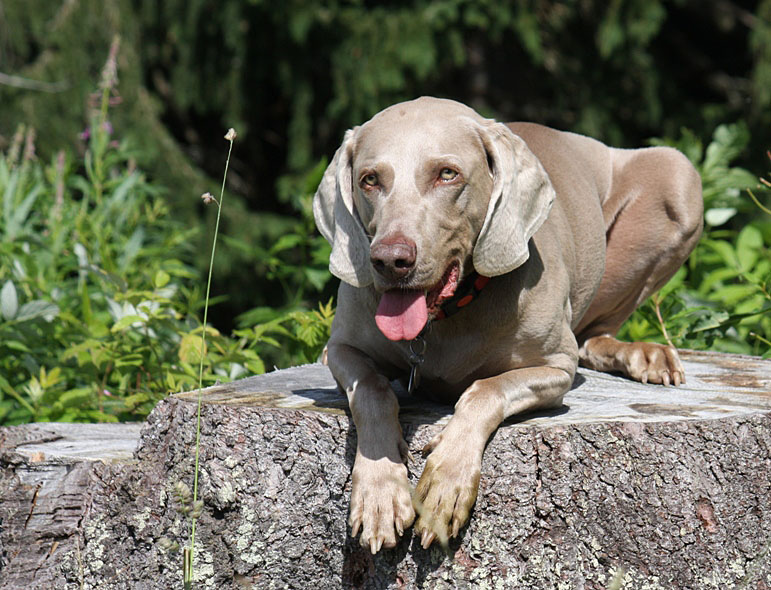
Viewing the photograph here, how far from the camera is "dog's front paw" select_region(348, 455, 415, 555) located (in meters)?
2.23

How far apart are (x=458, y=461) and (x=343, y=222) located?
0.78 metres

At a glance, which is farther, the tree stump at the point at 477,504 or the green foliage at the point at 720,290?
the green foliage at the point at 720,290

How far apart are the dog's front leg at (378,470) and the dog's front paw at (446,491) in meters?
0.05

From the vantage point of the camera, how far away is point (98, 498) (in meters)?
2.68

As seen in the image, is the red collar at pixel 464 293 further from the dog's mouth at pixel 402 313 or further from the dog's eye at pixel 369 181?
the dog's eye at pixel 369 181

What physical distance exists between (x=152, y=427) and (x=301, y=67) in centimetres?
438

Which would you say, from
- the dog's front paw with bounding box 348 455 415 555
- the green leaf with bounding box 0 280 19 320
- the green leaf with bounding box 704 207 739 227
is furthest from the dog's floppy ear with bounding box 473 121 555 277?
the green leaf with bounding box 704 207 739 227

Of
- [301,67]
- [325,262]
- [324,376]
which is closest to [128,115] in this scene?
[301,67]

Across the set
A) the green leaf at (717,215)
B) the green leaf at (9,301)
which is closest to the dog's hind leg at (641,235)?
the green leaf at (717,215)

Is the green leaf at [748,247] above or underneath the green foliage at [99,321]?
above

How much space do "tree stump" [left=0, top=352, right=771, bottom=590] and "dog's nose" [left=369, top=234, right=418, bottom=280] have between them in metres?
0.41

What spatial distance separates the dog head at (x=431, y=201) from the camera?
7.91 feet

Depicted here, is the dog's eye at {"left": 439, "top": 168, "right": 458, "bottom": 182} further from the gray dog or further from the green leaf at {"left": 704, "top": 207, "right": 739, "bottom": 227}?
the green leaf at {"left": 704, "top": 207, "right": 739, "bottom": 227}

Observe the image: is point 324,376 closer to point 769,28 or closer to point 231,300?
point 231,300
